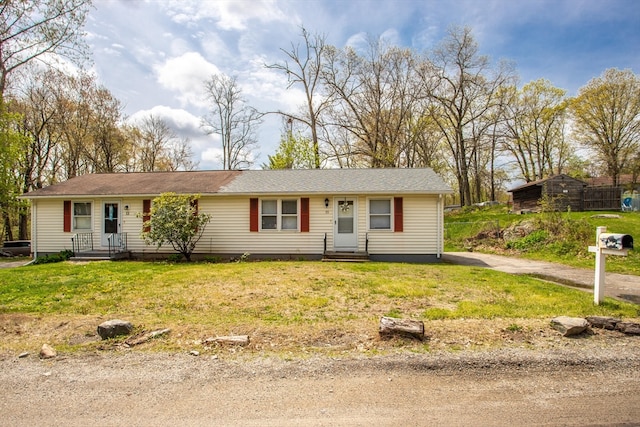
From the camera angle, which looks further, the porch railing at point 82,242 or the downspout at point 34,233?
the downspout at point 34,233

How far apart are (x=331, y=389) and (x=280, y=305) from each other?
300 centimetres

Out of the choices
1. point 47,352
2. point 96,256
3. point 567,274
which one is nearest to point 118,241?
point 96,256

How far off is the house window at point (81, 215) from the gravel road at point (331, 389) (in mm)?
11638

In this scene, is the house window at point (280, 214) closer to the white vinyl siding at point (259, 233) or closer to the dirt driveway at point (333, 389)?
the white vinyl siding at point (259, 233)

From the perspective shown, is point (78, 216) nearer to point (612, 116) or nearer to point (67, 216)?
point (67, 216)

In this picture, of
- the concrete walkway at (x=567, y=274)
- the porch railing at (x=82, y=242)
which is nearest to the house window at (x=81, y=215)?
the porch railing at (x=82, y=242)

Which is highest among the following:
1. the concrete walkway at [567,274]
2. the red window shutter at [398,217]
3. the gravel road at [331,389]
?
the red window shutter at [398,217]

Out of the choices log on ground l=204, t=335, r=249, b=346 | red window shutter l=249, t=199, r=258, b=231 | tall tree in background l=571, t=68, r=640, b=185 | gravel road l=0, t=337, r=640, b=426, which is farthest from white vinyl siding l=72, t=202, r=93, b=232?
tall tree in background l=571, t=68, r=640, b=185

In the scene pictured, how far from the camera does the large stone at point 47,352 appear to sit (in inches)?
156

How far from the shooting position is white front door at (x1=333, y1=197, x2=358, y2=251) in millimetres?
12914

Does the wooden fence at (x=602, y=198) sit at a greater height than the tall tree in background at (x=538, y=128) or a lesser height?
lesser

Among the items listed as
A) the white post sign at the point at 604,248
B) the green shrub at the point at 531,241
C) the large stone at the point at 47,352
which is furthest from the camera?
the green shrub at the point at 531,241

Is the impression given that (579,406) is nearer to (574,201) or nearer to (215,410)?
(215,410)

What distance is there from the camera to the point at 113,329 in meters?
4.57
